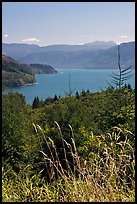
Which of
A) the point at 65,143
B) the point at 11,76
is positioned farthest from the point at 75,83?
the point at 65,143

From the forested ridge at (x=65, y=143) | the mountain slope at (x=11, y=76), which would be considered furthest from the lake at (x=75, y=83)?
the forested ridge at (x=65, y=143)

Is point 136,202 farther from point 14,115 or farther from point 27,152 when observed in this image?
point 14,115

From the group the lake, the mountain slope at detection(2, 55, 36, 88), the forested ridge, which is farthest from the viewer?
the lake

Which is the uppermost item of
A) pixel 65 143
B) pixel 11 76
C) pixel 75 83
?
pixel 11 76

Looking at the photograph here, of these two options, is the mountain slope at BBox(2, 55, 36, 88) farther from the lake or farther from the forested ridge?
the forested ridge

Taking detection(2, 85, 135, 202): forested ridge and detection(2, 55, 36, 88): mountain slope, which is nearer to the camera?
detection(2, 85, 135, 202): forested ridge

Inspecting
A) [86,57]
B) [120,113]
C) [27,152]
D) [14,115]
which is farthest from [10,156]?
[86,57]

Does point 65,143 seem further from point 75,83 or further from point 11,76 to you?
point 75,83

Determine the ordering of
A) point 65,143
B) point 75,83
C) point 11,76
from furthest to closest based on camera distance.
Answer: point 75,83 < point 11,76 < point 65,143

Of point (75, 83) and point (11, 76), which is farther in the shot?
point (75, 83)

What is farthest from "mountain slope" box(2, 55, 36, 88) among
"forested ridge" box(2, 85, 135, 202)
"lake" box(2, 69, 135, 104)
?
"forested ridge" box(2, 85, 135, 202)

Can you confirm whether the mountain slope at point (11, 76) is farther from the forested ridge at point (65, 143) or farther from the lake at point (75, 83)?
the forested ridge at point (65, 143)

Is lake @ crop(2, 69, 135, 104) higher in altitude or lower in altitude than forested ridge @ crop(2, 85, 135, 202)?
higher

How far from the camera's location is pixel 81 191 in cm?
173
